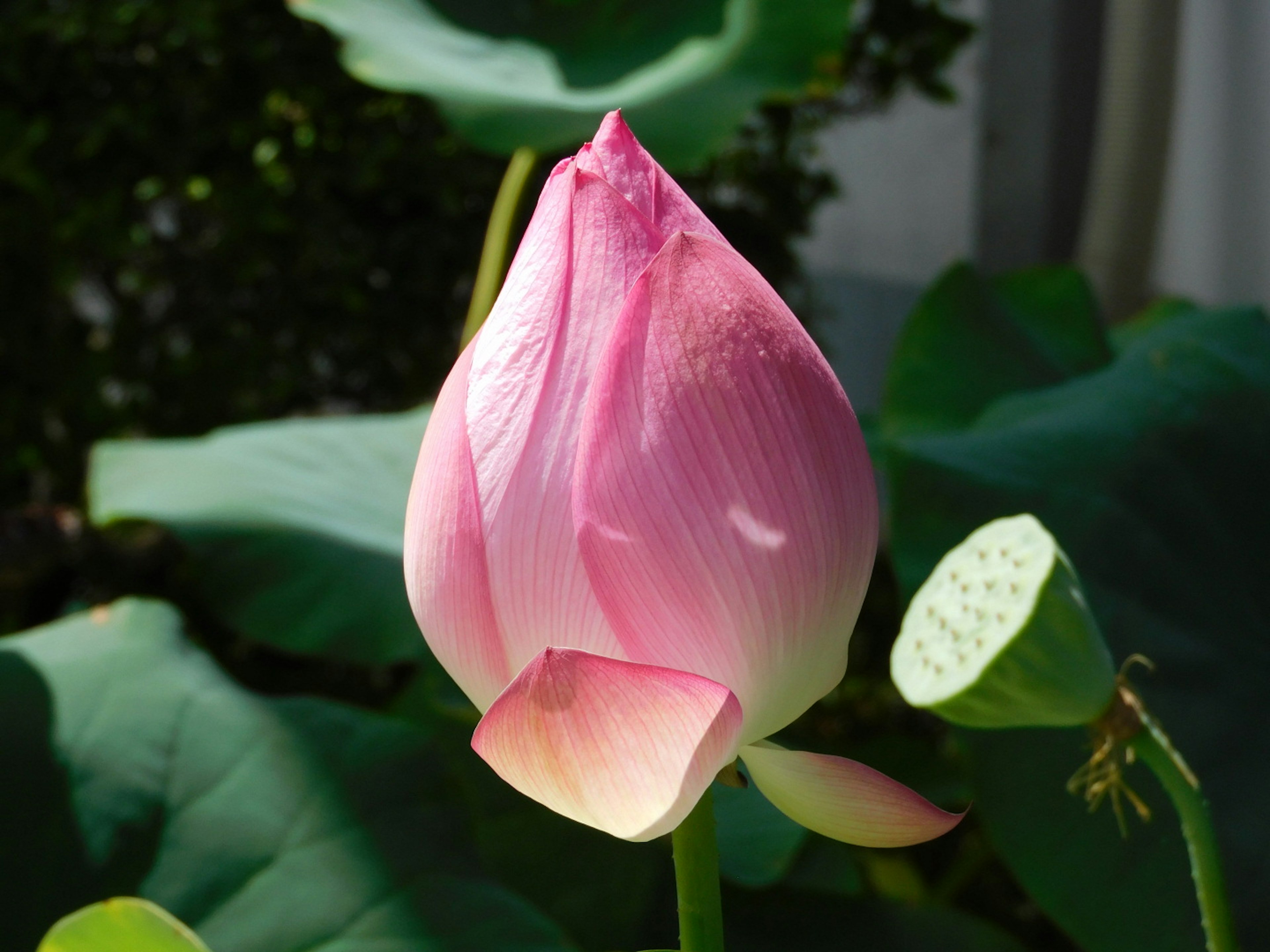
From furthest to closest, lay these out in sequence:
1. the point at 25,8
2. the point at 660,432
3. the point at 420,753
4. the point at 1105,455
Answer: the point at 25,8
the point at 1105,455
the point at 420,753
the point at 660,432

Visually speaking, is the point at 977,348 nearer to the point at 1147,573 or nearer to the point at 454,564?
the point at 1147,573

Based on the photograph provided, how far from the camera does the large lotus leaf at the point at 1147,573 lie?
572mm

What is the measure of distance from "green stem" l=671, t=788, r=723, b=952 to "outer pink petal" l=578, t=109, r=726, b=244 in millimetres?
109

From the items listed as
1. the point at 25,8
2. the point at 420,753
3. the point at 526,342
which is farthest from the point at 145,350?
the point at 526,342

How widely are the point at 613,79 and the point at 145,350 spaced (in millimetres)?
1060

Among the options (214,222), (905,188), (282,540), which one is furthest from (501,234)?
(905,188)

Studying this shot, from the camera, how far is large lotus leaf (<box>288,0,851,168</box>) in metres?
0.87

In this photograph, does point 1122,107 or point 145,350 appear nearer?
point 1122,107

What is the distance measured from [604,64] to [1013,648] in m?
0.95

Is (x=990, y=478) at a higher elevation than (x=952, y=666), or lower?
lower

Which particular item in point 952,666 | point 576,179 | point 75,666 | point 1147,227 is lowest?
point 1147,227

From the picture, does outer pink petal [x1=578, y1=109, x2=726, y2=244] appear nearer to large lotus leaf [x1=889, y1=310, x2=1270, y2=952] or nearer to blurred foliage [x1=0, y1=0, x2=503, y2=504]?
large lotus leaf [x1=889, y1=310, x2=1270, y2=952]

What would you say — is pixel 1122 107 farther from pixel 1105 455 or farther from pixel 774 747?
pixel 774 747

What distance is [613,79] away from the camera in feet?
3.33
